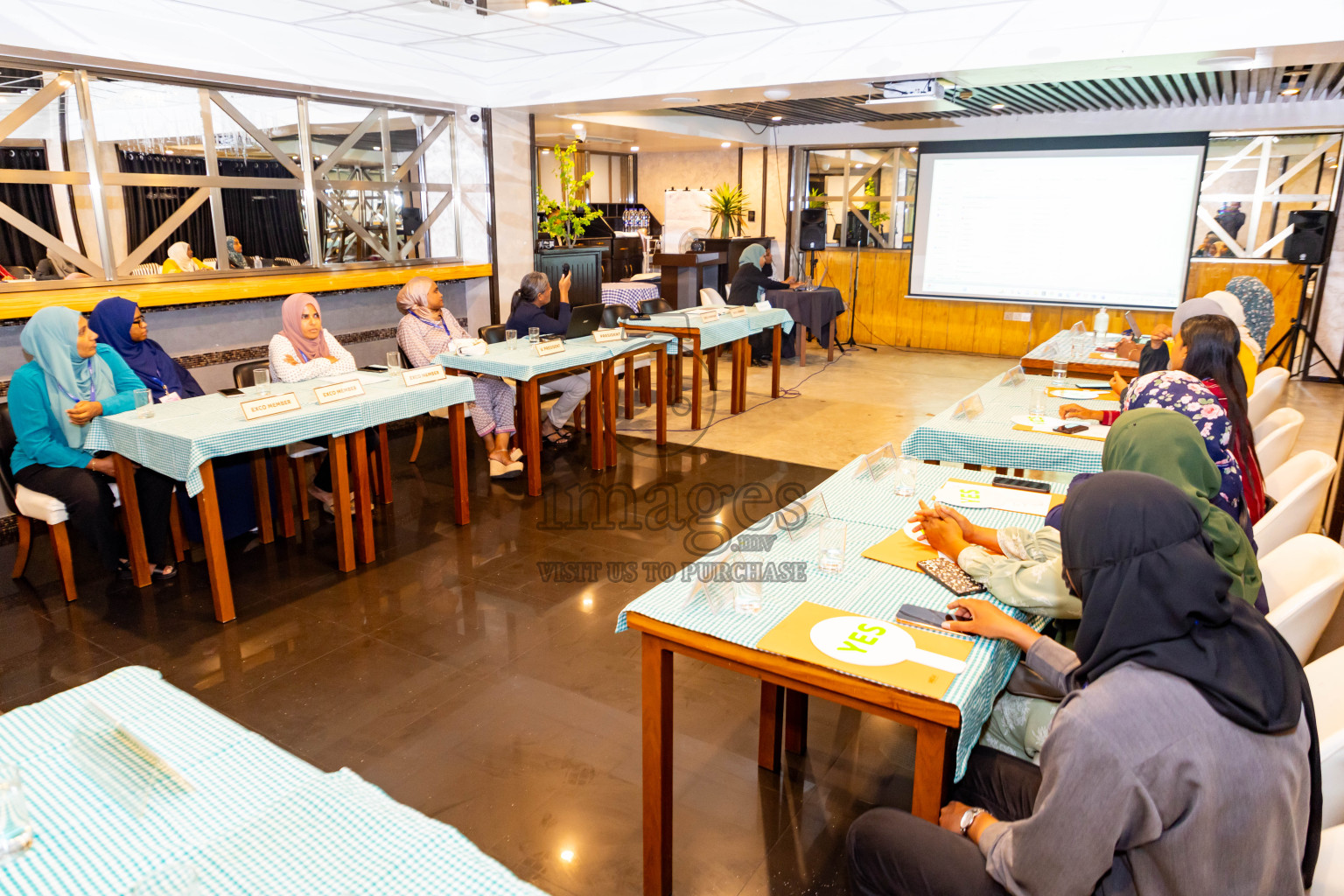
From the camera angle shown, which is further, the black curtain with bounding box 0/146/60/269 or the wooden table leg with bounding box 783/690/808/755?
the black curtain with bounding box 0/146/60/269

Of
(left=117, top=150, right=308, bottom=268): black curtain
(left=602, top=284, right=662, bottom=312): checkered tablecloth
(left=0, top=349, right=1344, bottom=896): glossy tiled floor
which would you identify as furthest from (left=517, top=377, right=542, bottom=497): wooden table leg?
(left=602, top=284, right=662, bottom=312): checkered tablecloth

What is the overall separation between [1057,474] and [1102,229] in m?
6.38

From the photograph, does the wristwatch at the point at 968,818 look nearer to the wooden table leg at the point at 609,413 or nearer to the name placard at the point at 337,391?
the name placard at the point at 337,391

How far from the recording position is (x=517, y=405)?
18.4 ft

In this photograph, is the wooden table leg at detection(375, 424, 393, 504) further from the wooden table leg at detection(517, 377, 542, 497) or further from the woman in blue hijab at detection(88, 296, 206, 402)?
the woman in blue hijab at detection(88, 296, 206, 402)

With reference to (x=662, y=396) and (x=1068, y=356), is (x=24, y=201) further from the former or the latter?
(x=1068, y=356)

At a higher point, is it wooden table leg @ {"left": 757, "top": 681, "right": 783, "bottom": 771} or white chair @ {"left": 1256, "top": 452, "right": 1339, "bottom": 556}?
white chair @ {"left": 1256, "top": 452, "right": 1339, "bottom": 556}

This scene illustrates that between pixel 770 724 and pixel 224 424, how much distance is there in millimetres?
2462

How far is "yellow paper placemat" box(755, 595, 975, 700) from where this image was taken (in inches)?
62.3

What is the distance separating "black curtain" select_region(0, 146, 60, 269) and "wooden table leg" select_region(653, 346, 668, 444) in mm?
3580

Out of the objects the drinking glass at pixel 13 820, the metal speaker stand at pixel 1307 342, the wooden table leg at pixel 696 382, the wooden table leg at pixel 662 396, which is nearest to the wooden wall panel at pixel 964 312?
the metal speaker stand at pixel 1307 342

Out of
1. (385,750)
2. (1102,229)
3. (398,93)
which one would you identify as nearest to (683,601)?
(385,750)

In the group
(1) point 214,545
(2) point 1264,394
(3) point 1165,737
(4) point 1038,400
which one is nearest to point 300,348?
(1) point 214,545

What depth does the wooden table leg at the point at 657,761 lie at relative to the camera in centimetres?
186
